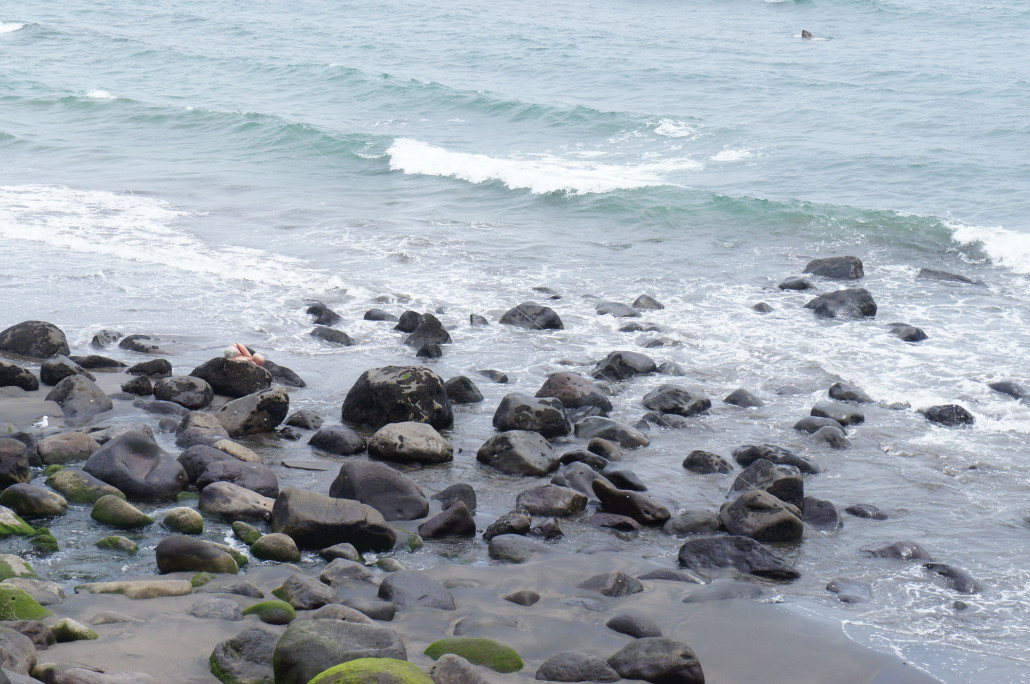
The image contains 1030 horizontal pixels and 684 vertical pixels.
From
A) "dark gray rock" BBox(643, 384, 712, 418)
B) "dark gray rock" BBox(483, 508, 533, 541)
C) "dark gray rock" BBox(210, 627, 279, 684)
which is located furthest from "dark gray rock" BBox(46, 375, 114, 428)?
"dark gray rock" BBox(643, 384, 712, 418)

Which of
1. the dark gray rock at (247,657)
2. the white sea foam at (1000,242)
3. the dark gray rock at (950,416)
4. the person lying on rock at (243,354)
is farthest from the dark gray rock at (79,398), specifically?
the white sea foam at (1000,242)

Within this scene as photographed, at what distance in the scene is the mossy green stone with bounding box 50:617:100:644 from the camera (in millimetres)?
4797

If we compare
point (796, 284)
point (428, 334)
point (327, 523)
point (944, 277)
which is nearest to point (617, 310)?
point (428, 334)

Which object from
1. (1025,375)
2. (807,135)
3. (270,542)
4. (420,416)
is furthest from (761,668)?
(807,135)

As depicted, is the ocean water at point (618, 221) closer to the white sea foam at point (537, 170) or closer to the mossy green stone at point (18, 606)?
the white sea foam at point (537, 170)

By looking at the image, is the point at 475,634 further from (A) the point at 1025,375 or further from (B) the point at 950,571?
(A) the point at 1025,375

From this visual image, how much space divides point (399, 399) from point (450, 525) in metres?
2.21

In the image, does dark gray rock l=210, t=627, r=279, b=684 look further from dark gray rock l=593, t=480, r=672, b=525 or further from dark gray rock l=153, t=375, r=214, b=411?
dark gray rock l=153, t=375, r=214, b=411

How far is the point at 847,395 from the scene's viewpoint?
32.2ft

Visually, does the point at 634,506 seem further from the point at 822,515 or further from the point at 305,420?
the point at 305,420

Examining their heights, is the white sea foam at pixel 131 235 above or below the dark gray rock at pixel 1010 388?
above

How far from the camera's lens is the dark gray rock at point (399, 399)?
8805 mm

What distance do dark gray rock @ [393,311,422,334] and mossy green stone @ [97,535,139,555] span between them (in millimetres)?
5780

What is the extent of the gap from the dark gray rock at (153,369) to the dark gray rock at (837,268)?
9.33 metres
